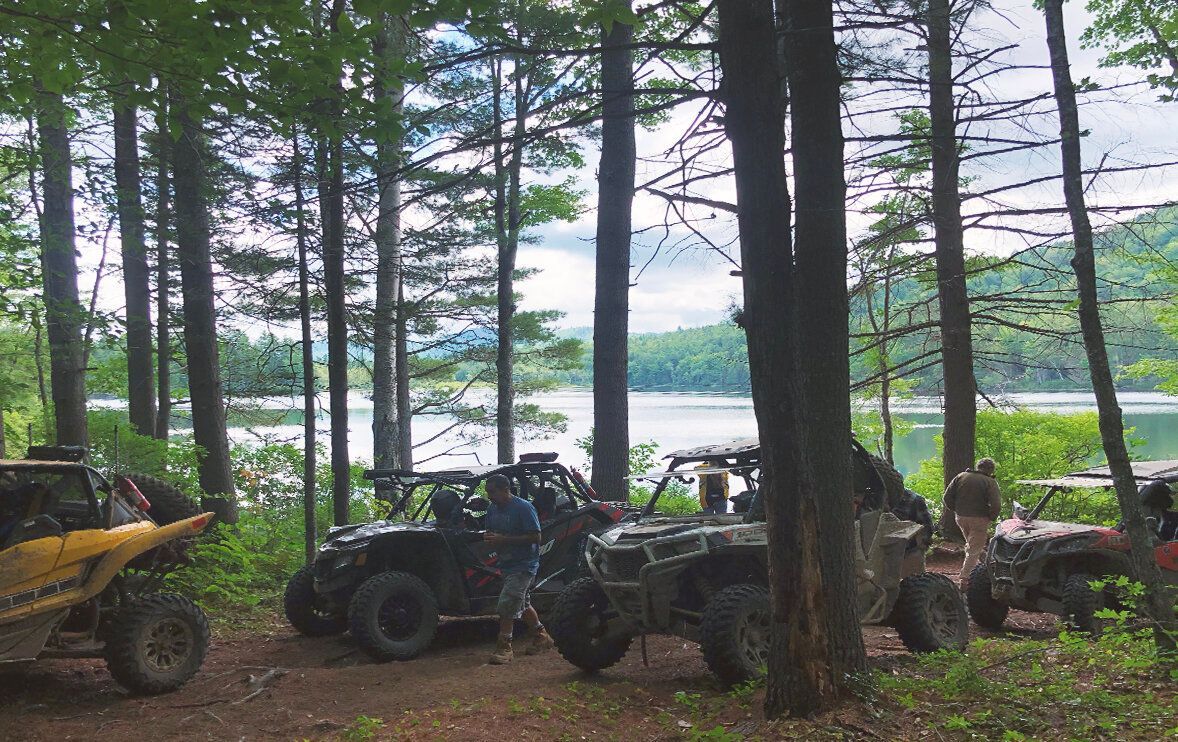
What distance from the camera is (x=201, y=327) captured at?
12.7 m

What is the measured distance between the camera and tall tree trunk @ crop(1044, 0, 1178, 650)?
6504mm

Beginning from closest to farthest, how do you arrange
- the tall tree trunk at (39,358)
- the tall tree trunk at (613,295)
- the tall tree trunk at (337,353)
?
the tall tree trunk at (39,358)
the tall tree trunk at (337,353)
the tall tree trunk at (613,295)

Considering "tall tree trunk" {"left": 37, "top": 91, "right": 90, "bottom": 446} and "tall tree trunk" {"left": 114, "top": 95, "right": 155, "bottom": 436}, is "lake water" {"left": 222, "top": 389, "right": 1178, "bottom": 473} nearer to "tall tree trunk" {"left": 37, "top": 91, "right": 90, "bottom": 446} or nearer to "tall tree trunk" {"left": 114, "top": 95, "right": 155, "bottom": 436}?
"tall tree trunk" {"left": 114, "top": 95, "right": 155, "bottom": 436}

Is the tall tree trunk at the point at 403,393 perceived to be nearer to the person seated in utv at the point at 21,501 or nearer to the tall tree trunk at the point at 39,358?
the tall tree trunk at the point at 39,358

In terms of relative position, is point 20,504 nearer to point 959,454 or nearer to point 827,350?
point 827,350

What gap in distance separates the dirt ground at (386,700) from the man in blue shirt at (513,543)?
515 mm

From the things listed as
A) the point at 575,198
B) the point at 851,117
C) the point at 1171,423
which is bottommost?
the point at 1171,423

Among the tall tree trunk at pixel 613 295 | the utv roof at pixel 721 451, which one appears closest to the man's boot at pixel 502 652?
the utv roof at pixel 721 451

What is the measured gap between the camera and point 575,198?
21797 millimetres

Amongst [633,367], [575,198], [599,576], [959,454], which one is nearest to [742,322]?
[599,576]

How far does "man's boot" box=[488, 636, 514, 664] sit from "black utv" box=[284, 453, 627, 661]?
2.47 feet

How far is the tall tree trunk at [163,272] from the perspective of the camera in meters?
12.6

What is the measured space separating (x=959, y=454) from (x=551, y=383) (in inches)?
668

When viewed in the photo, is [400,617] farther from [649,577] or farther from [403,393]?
[403,393]
